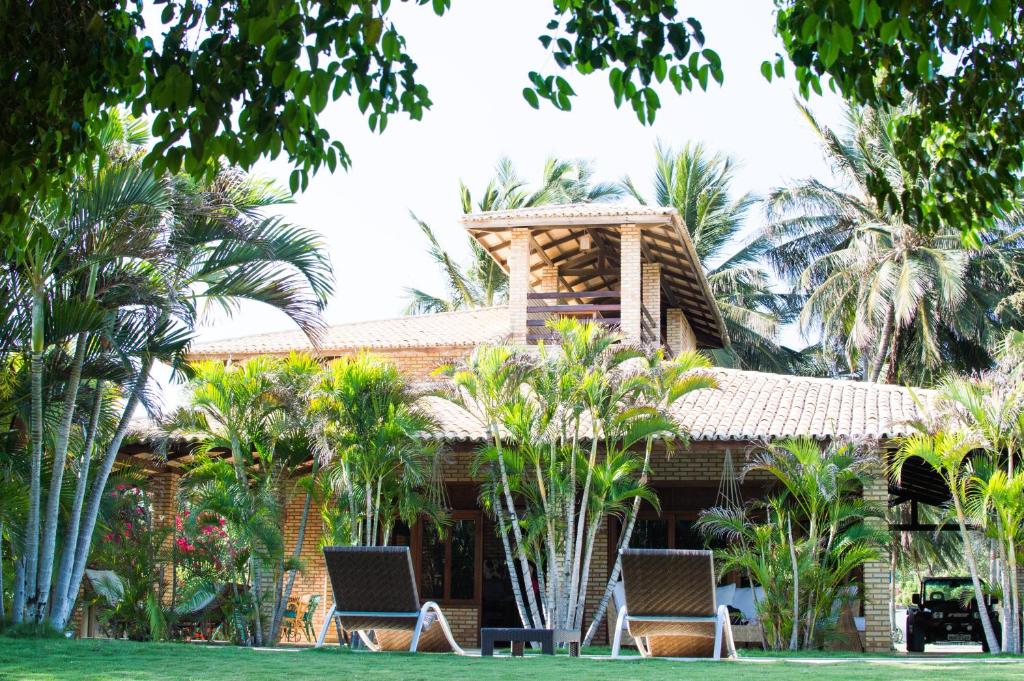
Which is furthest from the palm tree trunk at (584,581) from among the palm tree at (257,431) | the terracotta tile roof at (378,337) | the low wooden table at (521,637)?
the terracotta tile roof at (378,337)

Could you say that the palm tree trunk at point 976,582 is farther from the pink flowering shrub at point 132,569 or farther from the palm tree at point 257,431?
the pink flowering shrub at point 132,569

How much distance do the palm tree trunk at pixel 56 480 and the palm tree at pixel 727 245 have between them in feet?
84.2

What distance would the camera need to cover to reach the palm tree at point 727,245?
35222mm

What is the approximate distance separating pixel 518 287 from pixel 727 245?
17.4 meters

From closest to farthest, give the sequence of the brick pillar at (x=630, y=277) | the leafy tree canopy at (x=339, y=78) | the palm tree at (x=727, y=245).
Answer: the leafy tree canopy at (x=339, y=78)
the brick pillar at (x=630, y=277)
the palm tree at (x=727, y=245)

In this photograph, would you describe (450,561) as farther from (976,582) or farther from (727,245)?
(727,245)

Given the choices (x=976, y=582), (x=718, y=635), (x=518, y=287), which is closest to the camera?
(x=718, y=635)

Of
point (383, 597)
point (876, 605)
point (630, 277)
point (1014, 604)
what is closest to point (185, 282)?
point (383, 597)

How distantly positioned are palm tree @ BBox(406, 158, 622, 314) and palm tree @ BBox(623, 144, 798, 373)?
8.25 feet

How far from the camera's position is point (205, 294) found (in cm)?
1168

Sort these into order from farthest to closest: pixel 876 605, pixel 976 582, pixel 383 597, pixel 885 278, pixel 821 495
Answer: pixel 885 278 → pixel 876 605 → pixel 976 582 → pixel 821 495 → pixel 383 597

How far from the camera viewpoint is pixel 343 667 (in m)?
7.41

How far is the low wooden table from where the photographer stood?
9516mm

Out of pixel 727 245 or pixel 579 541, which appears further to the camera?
pixel 727 245
